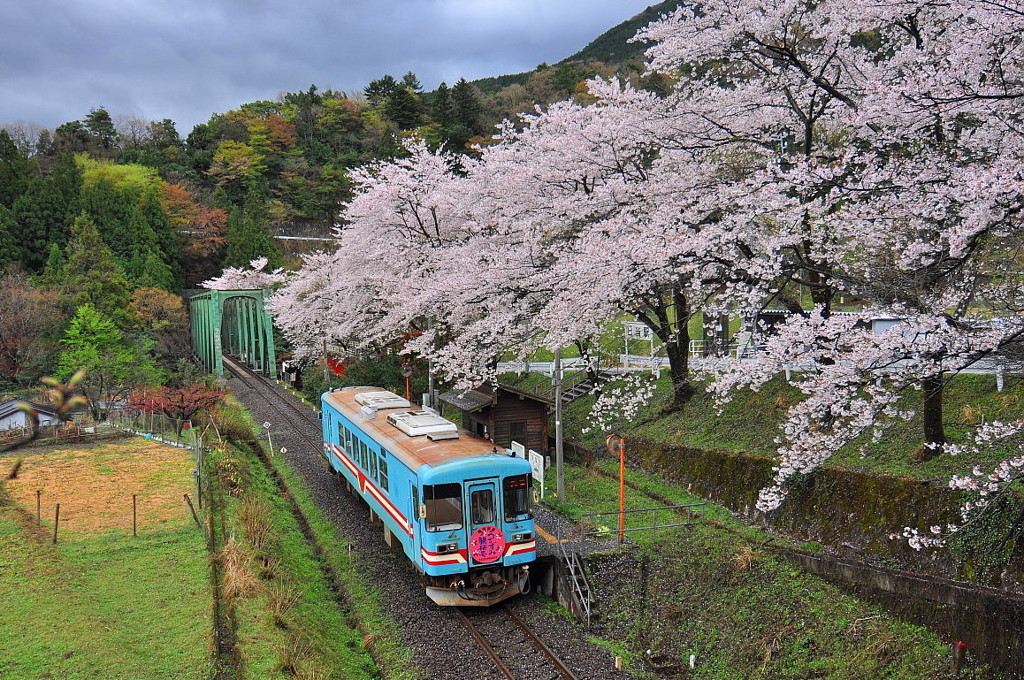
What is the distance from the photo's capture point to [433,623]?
9.46 metres

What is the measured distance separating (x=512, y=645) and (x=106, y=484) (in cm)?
981

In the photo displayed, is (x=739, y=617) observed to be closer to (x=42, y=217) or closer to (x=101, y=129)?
(x=42, y=217)

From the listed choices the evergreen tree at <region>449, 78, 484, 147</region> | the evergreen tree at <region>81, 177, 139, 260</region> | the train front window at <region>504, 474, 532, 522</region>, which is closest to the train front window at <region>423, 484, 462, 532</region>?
the train front window at <region>504, 474, 532, 522</region>

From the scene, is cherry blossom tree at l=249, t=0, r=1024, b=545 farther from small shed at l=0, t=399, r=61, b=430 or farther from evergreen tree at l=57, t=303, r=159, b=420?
evergreen tree at l=57, t=303, r=159, b=420

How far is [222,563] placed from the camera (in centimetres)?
Answer: 1010

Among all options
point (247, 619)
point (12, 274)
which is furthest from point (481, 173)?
point (12, 274)

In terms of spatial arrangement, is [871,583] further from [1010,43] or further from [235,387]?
[235,387]

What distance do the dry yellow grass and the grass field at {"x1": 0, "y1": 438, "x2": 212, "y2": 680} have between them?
0.03 meters

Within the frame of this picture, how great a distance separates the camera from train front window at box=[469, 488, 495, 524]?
9.53 meters

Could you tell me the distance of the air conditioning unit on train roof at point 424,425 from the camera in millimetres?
10703

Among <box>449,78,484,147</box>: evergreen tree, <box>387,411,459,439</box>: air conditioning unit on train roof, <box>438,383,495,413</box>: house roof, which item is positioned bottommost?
<box>438,383,495,413</box>: house roof

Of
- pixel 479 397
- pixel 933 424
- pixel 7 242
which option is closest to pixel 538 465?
pixel 479 397

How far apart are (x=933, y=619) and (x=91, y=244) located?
34197mm

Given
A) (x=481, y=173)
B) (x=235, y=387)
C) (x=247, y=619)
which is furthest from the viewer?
(x=235, y=387)
